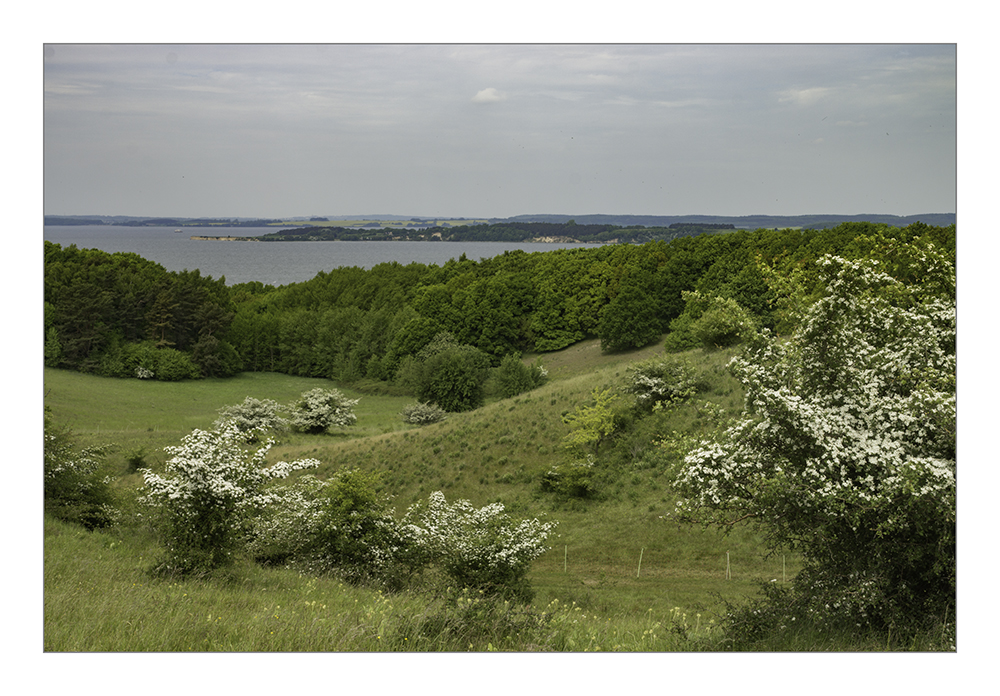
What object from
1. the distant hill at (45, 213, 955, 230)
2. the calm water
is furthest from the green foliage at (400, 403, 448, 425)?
the distant hill at (45, 213, 955, 230)

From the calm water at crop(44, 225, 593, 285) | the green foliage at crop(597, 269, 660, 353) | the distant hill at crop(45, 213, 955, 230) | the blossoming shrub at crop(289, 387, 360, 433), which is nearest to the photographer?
the distant hill at crop(45, 213, 955, 230)

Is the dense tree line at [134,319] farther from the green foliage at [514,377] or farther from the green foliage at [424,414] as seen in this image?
the green foliage at [514,377]

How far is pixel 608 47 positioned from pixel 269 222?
10.9 meters

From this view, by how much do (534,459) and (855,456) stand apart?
1444 centimetres

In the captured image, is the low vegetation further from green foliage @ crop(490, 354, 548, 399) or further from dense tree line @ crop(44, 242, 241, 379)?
green foliage @ crop(490, 354, 548, 399)

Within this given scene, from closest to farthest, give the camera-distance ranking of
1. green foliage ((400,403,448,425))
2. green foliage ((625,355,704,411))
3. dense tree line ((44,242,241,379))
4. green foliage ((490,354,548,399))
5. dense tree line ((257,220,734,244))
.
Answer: dense tree line ((257,220,734,244))
dense tree line ((44,242,241,379))
green foliage ((625,355,704,411))
green foliage ((400,403,448,425))
green foliage ((490,354,548,399))

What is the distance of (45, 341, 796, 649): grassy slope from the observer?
38.8ft

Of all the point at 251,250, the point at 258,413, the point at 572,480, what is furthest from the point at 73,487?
the point at 258,413

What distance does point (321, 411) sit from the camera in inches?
1048

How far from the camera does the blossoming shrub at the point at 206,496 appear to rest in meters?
7.79

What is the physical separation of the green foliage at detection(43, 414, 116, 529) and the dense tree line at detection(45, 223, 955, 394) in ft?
30.7

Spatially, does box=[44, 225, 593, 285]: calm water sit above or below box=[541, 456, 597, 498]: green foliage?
above

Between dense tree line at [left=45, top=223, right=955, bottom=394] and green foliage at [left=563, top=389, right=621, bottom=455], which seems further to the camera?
dense tree line at [left=45, top=223, right=955, bottom=394]

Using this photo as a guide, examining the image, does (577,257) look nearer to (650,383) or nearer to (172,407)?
(650,383)
